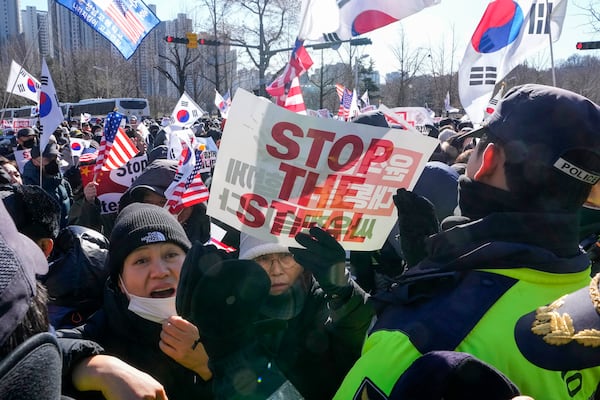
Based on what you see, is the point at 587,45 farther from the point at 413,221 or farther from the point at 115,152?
the point at 413,221

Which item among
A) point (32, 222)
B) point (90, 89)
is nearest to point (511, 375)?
point (32, 222)

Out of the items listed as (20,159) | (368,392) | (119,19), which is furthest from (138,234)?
(20,159)

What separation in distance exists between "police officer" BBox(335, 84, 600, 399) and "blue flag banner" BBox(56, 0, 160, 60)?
533 cm

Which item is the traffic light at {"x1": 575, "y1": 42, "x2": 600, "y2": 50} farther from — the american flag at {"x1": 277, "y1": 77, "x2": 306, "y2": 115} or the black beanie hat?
the black beanie hat

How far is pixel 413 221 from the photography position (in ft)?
6.50

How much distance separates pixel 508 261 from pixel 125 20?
587 cm

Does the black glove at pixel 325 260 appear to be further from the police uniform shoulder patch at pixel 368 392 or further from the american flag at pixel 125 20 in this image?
the american flag at pixel 125 20

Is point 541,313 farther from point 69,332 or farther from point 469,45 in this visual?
point 469,45

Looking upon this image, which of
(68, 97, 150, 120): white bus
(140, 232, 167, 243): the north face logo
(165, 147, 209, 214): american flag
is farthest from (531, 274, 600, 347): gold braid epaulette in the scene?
(68, 97, 150, 120): white bus

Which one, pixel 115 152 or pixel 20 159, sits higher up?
pixel 115 152

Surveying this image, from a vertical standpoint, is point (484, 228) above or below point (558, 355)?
above

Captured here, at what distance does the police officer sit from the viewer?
4.09 ft

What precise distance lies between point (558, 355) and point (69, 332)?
1.73 m

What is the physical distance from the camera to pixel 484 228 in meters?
1.45
